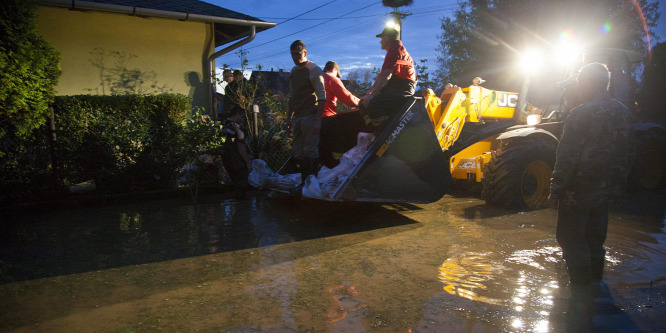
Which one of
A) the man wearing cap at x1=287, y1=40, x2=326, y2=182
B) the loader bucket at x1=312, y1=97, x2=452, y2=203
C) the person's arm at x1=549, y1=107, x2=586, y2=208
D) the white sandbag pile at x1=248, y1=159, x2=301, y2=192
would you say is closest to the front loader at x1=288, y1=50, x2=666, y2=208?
the loader bucket at x1=312, y1=97, x2=452, y2=203

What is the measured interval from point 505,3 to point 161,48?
575 inches

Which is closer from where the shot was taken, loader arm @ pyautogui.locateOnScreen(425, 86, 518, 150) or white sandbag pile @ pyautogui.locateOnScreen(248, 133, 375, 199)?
white sandbag pile @ pyautogui.locateOnScreen(248, 133, 375, 199)

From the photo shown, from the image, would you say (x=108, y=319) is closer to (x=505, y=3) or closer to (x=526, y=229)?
(x=526, y=229)

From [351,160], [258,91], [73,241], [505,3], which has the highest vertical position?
[505,3]

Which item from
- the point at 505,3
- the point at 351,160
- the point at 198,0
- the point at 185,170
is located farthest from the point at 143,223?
the point at 505,3

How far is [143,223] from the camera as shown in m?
5.29

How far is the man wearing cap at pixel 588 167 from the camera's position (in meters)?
2.99

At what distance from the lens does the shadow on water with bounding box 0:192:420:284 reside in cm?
389

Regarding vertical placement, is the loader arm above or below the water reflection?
above

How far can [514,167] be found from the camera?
559 cm

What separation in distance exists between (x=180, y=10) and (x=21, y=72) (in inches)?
175

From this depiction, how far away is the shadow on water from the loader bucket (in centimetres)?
44

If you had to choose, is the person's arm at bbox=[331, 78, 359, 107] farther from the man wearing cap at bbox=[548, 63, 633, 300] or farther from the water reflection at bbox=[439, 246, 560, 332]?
the man wearing cap at bbox=[548, 63, 633, 300]

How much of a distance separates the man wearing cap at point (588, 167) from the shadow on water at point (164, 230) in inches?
77.8
